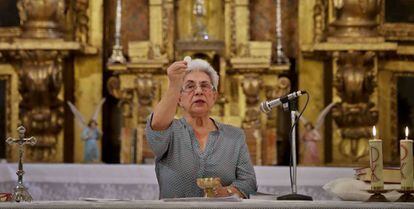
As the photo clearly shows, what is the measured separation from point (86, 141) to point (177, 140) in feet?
13.4

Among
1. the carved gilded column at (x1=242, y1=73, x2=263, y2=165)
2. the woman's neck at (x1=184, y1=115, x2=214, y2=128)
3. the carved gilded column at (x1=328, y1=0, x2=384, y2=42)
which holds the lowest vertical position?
the carved gilded column at (x1=242, y1=73, x2=263, y2=165)

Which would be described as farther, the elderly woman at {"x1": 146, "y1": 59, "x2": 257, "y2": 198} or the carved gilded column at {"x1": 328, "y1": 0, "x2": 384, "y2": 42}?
the carved gilded column at {"x1": 328, "y1": 0, "x2": 384, "y2": 42}

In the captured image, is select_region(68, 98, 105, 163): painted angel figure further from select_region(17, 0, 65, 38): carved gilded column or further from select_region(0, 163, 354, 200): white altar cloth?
select_region(0, 163, 354, 200): white altar cloth

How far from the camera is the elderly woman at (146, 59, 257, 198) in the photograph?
4.88m

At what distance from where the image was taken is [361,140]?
9.19m

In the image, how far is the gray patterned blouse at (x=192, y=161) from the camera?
16.0ft

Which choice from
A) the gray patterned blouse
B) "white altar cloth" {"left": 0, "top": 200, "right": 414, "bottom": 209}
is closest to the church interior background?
the gray patterned blouse

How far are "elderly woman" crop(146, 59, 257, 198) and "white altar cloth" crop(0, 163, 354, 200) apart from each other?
2.12 m

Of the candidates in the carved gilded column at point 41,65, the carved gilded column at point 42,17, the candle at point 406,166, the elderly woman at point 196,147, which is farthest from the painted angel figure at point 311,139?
the candle at point 406,166

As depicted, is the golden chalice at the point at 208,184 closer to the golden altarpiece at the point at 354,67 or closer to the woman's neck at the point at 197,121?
the woman's neck at the point at 197,121

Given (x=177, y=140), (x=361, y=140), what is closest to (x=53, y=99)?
(x=361, y=140)

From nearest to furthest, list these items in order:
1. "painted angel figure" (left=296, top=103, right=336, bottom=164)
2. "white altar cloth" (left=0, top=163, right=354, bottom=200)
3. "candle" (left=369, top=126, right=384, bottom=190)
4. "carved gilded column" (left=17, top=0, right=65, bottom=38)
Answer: "candle" (left=369, top=126, right=384, bottom=190) → "white altar cloth" (left=0, top=163, right=354, bottom=200) → "painted angel figure" (left=296, top=103, right=336, bottom=164) → "carved gilded column" (left=17, top=0, right=65, bottom=38)

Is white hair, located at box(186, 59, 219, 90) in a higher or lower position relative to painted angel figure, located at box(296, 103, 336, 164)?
higher

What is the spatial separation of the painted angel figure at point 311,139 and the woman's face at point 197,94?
3.86 metres
